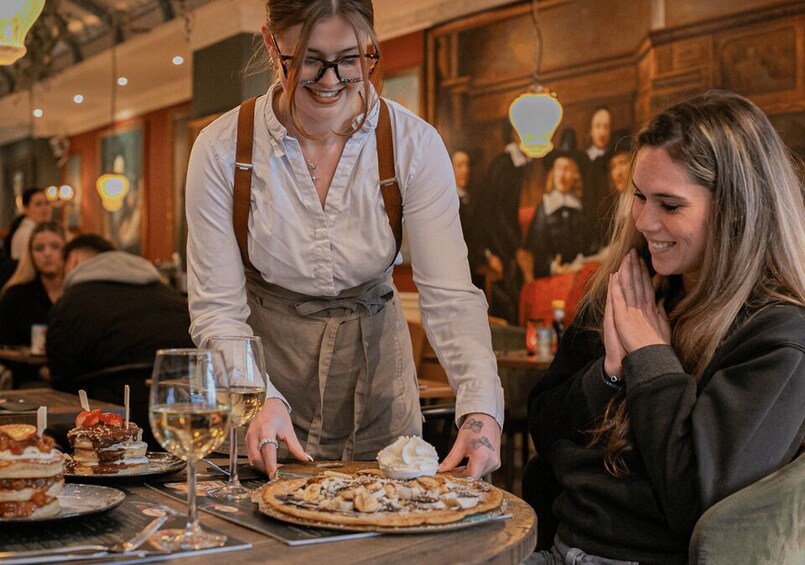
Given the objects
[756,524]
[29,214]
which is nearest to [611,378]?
[756,524]

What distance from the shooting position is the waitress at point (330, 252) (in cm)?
196

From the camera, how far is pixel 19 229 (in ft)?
28.0

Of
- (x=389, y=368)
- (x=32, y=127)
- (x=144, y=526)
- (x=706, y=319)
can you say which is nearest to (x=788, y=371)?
(x=706, y=319)

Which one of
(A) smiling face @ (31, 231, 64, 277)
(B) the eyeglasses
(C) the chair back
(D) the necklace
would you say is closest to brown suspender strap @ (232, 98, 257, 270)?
(D) the necklace

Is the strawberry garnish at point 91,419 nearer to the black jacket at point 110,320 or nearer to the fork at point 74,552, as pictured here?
the fork at point 74,552

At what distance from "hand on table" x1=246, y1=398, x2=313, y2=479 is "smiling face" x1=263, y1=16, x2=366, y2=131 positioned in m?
0.57

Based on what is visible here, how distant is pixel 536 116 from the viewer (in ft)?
21.2

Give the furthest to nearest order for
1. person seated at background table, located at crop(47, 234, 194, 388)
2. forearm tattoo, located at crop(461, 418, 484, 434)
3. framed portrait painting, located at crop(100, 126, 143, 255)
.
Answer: framed portrait painting, located at crop(100, 126, 143, 255) < person seated at background table, located at crop(47, 234, 194, 388) < forearm tattoo, located at crop(461, 418, 484, 434)

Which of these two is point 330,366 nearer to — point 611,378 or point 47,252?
point 611,378

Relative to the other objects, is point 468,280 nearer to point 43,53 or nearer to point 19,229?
point 19,229

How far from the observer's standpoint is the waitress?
196 cm

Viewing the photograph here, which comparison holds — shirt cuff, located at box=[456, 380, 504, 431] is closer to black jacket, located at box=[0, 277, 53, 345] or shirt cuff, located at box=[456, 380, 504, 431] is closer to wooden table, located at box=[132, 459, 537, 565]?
wooden table, located at box=[132, 459, 537, 565]

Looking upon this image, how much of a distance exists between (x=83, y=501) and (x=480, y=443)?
660mm

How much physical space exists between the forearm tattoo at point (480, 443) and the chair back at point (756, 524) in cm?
37
